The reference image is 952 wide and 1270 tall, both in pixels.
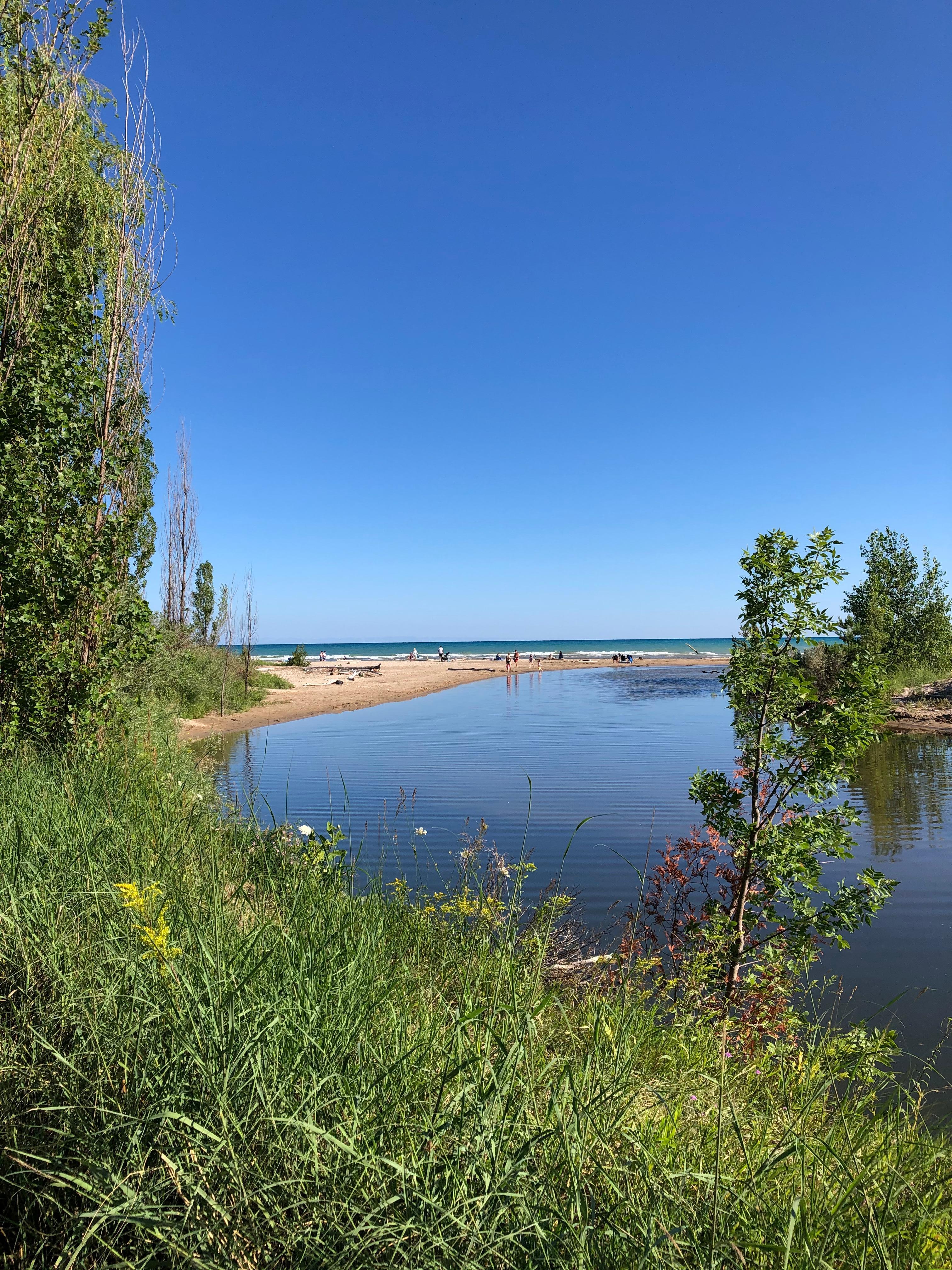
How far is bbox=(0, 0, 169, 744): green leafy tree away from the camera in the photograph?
7031 millimetres

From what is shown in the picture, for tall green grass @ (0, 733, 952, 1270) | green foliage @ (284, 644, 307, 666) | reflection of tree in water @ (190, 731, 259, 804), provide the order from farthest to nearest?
green foliage @ (284, 644, 307, 666)
reflection of tree in water @ (190, 731, 259, 804)
tall green grass @ (0, 733, 952, 1270)

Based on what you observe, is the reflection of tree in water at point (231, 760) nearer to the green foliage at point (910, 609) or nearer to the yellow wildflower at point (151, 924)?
the yellow wildflower at point (151, 924)

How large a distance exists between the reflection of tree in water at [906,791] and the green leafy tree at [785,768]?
135 inches

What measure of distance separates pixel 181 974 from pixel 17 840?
1.91 metres

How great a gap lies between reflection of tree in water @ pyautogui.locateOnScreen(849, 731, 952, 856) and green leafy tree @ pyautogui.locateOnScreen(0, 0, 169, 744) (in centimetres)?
849

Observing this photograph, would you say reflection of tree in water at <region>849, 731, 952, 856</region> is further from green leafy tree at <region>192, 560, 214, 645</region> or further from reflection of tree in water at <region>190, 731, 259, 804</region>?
green leafy tree at <region>192, 560, 214, 645</region>

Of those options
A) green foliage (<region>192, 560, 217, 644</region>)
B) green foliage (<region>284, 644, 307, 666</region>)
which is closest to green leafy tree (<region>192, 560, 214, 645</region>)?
green foliage (<region>192, 560, 217, 644</region>)

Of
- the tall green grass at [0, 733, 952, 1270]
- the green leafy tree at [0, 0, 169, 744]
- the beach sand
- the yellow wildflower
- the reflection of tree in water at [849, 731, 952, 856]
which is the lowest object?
the reflection of tree in water at [849, 731, 952, 856]

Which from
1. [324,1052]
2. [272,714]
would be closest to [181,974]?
[324,1052]

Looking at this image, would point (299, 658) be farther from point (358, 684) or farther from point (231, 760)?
point (231, 760)

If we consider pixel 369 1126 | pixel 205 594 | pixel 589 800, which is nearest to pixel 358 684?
pixel 205 594

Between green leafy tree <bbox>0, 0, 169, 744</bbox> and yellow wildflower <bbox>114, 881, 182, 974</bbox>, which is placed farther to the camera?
green leafy tree <bbox>0, 0, 169, 744</bbox>

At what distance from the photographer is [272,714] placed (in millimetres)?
28766

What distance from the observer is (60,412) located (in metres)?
7.15
